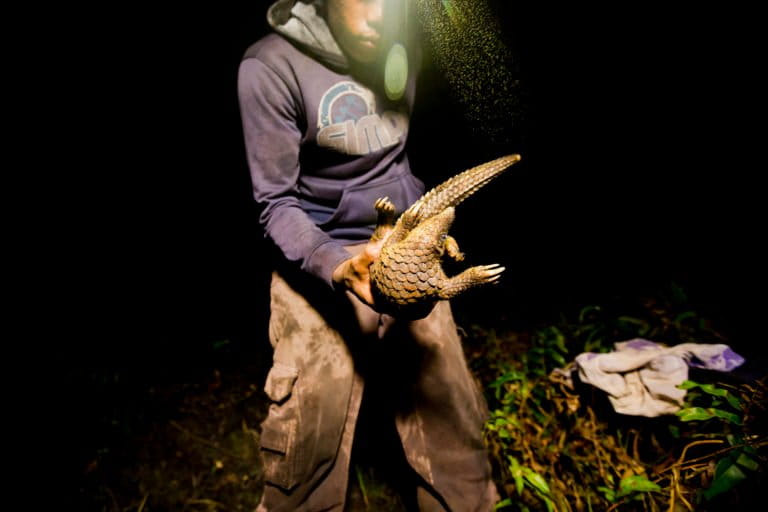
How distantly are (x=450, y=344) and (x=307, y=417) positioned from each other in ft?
2.55

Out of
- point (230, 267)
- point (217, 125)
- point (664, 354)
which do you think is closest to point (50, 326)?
point (230, 267)

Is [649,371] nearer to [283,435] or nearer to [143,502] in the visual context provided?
[283,435]

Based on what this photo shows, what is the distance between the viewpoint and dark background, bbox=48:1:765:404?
2.34m

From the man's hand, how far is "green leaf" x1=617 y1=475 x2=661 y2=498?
1670mm

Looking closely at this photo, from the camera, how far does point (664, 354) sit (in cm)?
224

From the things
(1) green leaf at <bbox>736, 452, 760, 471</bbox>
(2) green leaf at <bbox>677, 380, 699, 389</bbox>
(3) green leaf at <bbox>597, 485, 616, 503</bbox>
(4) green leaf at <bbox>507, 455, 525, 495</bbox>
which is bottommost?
(3) green leaf at <bbox>597, 485, 616, 503</bbox>

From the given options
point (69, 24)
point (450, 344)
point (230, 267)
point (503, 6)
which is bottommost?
point (450, 344)

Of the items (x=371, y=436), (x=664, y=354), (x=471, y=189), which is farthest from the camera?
(x=371, y=436)

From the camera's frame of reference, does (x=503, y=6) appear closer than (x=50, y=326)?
Yes

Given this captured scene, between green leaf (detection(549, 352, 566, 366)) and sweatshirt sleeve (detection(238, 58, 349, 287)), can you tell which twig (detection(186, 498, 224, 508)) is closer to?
sweatshirt sleeve (detection(238, 58, 349, 287))

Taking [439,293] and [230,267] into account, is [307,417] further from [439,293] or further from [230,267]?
[230,267]

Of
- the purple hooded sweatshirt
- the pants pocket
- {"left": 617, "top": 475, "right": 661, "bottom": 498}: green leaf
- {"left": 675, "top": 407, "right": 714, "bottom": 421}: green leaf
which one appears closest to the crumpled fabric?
{"left": 675, "top": 407, "right": 714, "bottom": 421}: green leaf

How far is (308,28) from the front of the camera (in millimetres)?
1783

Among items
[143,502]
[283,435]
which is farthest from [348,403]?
[143,502]
